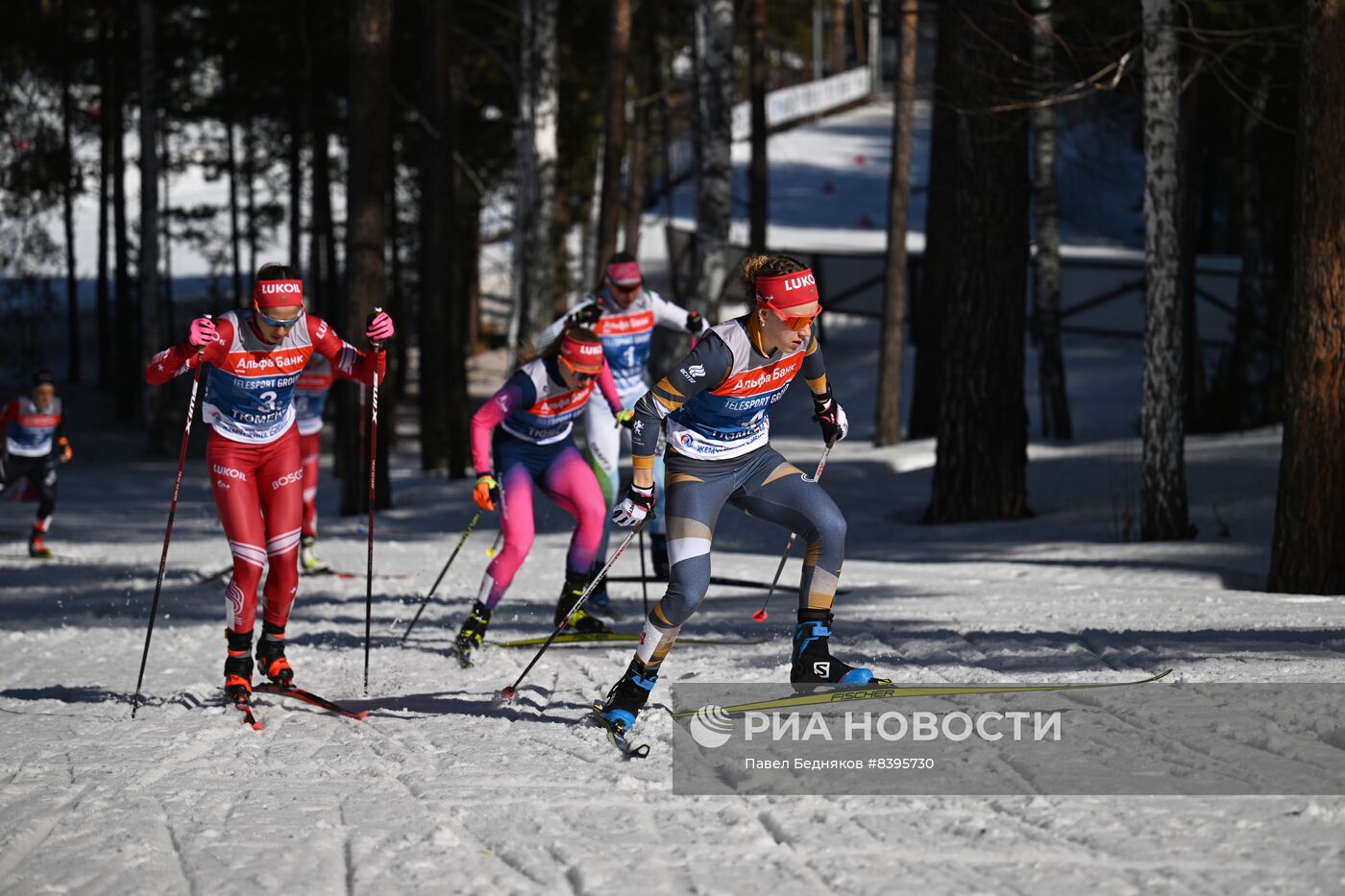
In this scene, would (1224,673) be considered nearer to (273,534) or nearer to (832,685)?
(832,685)

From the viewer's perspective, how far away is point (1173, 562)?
40.8 ft

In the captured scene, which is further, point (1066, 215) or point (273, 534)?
point (1066, 215)

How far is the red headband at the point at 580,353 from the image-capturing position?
9172 mm

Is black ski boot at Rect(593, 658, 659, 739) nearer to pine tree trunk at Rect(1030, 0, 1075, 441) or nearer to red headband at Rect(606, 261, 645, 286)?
red headband at Rect(606, 261, 645, 286)

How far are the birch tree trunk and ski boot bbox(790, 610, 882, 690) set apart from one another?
16571 mm

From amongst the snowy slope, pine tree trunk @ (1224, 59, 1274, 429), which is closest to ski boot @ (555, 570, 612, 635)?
the snowy slope

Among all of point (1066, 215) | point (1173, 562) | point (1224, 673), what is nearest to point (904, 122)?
point (1173, 562)

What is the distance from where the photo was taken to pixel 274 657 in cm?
816

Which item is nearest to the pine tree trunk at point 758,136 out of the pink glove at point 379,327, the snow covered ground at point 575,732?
the snow covered ground at point 575,732

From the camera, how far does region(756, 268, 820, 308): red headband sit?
6.64m

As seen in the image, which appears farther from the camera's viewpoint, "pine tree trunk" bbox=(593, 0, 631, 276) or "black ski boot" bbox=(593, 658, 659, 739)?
"pine tree trunk" bbox=(593, 0, 631, 276)

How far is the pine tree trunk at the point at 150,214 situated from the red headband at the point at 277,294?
23565 millimetres

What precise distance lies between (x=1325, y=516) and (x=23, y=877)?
27.7 ft

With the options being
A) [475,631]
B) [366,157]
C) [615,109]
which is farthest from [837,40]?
[475,631]
